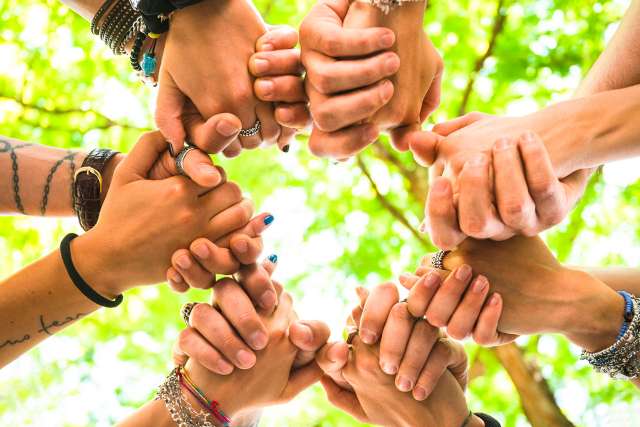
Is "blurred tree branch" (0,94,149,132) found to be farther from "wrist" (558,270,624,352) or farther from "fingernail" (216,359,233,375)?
"wrist" (558,270,624,352)

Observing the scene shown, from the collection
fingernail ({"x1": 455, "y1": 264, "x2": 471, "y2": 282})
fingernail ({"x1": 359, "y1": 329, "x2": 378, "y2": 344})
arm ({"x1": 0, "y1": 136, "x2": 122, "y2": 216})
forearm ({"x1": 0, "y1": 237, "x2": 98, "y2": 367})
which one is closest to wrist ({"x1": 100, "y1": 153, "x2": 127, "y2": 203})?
arm ({"x1": 0, "y1": 136, "x2": 122, "y2": 216})

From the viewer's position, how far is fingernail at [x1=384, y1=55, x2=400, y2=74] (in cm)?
168

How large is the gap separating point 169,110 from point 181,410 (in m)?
1.00

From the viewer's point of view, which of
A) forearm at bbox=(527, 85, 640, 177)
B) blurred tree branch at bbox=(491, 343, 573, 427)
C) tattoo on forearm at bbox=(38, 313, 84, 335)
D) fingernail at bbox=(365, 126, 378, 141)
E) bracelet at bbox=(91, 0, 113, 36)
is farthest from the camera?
blurred tree branch at bbox=(491, 343, 573, 427)

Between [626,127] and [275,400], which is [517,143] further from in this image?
[275,400]

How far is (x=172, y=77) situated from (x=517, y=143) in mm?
1085

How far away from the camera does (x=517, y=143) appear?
144 cm

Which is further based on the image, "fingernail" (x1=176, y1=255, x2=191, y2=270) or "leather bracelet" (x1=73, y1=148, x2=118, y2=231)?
"leather bracelet" (x1=73, y1=148, x2=118, y2=231)

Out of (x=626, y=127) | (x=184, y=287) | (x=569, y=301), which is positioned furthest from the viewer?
(x=184, y=287)

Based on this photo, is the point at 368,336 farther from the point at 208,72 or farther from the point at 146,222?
the point at 208,72

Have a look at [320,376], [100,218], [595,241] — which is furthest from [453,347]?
[595,241]

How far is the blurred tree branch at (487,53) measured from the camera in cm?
419

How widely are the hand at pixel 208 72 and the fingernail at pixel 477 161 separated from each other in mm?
738

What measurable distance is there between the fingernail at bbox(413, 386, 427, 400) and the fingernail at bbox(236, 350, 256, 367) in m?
0.54
